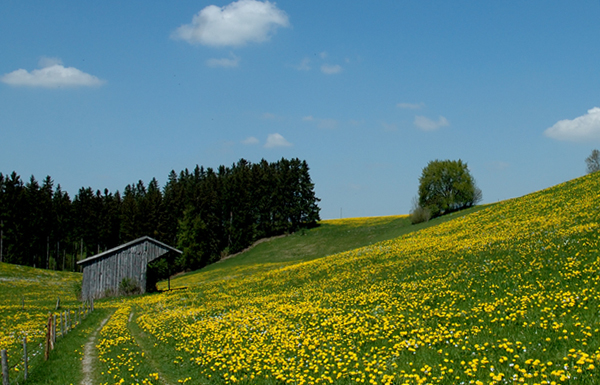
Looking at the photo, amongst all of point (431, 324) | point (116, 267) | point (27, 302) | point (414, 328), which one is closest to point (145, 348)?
point (414, 328)

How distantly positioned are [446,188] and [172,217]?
6522 centimetres

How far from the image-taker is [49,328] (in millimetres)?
17516

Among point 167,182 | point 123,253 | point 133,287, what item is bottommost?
point 133,287

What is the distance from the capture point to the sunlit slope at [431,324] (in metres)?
10.2

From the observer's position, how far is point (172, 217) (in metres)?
106

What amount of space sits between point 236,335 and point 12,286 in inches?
2059

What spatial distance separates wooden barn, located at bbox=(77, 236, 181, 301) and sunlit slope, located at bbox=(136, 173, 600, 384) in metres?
24.5

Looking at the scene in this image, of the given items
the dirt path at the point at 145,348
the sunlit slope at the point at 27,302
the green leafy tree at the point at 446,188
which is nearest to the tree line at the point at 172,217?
the sunlit slope at the point at 27,302

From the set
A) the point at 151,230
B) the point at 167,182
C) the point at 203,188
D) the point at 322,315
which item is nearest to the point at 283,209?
the point at 203,188

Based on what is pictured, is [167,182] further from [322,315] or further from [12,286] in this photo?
[322,315]

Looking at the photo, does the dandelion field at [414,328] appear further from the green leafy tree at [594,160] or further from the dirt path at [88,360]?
the green leafy tree at [594,160]

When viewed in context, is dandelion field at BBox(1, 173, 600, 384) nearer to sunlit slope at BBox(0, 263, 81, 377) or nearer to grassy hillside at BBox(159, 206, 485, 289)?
sunlit slope at BBox(0, 263, 81, 377)

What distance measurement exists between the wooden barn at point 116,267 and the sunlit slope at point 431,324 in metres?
24.5

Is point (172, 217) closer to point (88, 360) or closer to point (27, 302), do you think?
point (27, 302)
